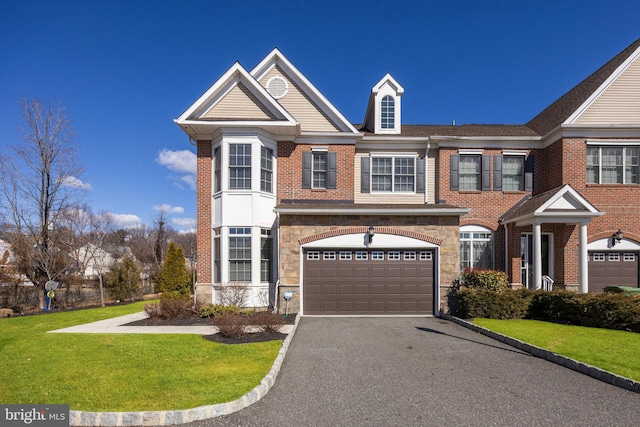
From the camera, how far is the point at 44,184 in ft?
59.1

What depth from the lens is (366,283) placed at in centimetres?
1295

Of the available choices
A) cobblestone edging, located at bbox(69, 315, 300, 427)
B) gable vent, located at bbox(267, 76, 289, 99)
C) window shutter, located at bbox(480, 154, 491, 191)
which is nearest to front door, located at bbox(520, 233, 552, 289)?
window shutter, located at bbox(480, 154, 491, 191)

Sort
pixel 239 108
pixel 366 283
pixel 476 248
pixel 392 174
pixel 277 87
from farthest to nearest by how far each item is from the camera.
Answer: pixel 392 174, pixel 277 87, pixel 476 248, pixel 239 108, pixel 366 283

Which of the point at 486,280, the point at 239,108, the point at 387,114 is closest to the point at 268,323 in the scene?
the point at 486,280

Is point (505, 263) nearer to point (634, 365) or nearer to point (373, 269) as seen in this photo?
point (373, 269)

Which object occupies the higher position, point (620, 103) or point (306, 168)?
point (620, 103)

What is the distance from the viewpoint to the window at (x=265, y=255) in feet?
43.9

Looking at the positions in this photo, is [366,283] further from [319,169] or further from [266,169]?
[266,169]

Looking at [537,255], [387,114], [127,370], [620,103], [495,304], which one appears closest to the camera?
[127,370]

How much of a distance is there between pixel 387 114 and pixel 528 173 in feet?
22.4

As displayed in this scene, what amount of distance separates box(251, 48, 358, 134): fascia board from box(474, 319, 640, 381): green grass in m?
9.23

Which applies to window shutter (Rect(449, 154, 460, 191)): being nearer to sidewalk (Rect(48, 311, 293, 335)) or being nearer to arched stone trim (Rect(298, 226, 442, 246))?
arched stone trim (Rect(298, 226, 442, 246))

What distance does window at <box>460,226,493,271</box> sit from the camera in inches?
586

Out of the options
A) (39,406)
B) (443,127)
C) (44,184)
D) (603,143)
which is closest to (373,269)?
(443,127)
